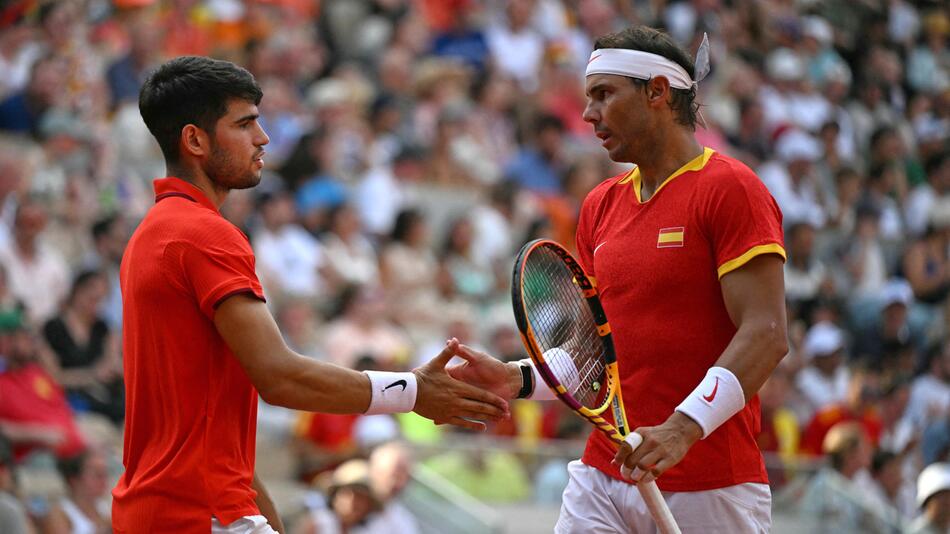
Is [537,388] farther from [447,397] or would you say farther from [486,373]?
[447,397]

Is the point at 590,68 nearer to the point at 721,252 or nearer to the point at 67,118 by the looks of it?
the point at 721,252

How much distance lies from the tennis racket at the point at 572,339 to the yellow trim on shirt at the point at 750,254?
45 centimetres

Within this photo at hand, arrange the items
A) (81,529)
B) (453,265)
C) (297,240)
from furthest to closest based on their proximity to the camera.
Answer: (453,265) < (297,240) < (81,529)

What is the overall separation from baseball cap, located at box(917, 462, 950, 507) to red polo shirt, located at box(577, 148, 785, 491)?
539 centimetres

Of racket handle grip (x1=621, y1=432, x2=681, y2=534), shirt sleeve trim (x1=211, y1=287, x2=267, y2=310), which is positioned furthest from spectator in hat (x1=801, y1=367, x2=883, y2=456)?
shirt sleeve trim (x1=211, y1=287, x2=267, y2=310)

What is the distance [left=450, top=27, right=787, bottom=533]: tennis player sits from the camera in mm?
4523

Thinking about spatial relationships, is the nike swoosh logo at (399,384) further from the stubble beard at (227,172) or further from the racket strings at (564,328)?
the stubble beard at (227,172)

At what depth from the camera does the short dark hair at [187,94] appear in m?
4.39

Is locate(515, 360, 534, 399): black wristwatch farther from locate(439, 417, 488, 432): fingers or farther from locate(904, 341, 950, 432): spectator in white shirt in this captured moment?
Result: locate(904, 341, 950, 432): spectator in white shirt

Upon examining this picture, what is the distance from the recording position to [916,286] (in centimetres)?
1548

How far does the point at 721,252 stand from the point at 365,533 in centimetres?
452

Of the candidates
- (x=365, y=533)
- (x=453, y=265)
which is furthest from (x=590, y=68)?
(x=453, y=265)

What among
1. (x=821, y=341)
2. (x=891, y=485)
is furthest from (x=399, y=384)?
→ (x=821, y=341)

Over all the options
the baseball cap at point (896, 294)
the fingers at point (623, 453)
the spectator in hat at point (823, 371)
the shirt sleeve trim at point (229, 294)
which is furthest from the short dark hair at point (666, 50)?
the baseball cap at point (896, 294)
